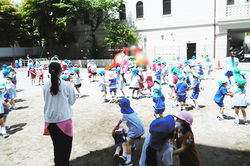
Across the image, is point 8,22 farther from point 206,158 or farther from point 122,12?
point 206,158

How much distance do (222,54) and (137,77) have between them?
15977 millimetres

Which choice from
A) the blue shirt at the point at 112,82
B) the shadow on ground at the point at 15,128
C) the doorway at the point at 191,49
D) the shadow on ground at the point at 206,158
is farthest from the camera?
the doorway at the point at 191,49

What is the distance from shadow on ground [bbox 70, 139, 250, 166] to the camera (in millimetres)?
4461

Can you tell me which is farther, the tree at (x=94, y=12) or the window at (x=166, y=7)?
the tree at (x=94, y=12)

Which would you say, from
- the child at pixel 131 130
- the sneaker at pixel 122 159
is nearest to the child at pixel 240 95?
the child at pixel 131 130

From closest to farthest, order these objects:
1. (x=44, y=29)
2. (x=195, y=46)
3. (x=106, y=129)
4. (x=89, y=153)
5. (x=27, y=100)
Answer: (x=89, y=153), (x=106, y=129), (x=27, y=100), (x=195, y=46), (x=44, y=29)

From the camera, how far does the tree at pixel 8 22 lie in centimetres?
3291

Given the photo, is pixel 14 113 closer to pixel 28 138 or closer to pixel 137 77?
pixel 28 138

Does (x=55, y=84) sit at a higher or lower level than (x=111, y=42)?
lower

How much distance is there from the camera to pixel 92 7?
26.0m

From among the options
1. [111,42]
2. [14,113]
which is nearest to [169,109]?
[14,113]

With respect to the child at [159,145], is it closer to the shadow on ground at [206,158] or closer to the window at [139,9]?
the shadow on ground at [206,158]

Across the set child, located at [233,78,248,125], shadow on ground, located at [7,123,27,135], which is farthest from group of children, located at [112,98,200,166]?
shadow on ground, located at [7,123,27,135]

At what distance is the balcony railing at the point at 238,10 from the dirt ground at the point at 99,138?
15942 mm
